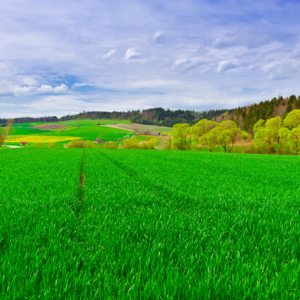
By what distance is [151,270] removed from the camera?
2986 mm

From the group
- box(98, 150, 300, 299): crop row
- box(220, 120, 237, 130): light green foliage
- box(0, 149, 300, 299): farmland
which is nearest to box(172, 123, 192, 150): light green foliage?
box(220, 120, 237, 130): light green foliage

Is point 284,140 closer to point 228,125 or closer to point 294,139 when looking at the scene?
point 294,139

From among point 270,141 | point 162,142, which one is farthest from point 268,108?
point 162,142

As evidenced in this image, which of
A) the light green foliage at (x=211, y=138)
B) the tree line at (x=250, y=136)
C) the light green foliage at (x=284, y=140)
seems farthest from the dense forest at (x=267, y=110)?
the light green foliage at (x=211, y=138)

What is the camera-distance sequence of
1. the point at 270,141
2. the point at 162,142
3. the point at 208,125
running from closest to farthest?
1. the point at 270,141
2. the point at 208,125
3. the point at 162,142

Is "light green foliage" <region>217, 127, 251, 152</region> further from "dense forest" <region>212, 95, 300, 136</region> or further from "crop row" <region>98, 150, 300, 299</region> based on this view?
"crop row" <region>98, 150, 300, 299</region>

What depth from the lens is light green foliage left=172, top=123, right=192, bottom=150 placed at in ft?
248

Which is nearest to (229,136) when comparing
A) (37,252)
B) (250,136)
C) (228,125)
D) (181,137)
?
(228,125)

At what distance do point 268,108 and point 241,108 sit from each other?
2477 centimetres

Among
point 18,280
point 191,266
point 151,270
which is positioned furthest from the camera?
point 191,266

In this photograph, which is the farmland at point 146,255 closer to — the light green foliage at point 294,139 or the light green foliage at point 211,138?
the light green foliage at point 294,139

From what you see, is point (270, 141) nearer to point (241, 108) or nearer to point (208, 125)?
point (208, 125)

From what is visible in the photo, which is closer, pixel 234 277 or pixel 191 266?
pixel 234 277

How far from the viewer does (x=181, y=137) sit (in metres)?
76.5
